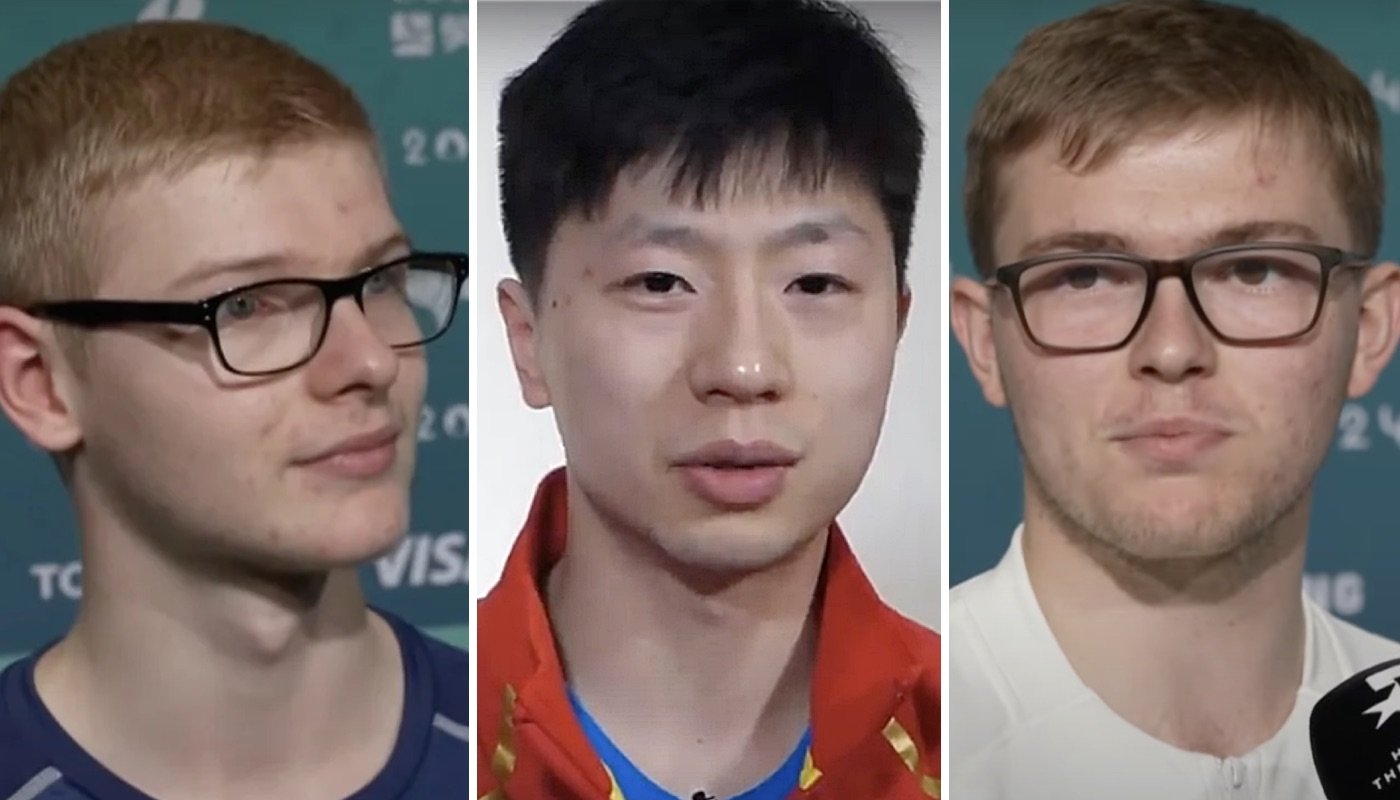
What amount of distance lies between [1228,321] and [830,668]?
0.48 meters

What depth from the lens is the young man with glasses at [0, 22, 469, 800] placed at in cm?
138

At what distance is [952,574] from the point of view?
59.9 inches

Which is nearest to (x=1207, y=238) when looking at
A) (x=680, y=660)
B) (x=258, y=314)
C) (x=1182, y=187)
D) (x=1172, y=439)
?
(x=1182, y=187)

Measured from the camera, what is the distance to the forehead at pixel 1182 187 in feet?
4.76

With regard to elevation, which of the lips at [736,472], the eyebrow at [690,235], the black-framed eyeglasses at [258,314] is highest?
the eyebrow at [690,235]

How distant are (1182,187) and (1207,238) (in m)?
0.05

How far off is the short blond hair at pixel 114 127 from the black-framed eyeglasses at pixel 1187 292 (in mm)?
647

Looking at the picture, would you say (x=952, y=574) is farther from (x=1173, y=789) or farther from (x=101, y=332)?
(x=101, y=332)

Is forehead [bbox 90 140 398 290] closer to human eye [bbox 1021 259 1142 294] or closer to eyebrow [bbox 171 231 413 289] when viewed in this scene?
eyebrow [bbox 171 231 413 289]

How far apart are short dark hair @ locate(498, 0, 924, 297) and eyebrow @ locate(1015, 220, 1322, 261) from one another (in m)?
0.13

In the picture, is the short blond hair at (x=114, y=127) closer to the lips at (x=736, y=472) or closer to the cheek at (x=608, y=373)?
the cheek at (x=608, y=373)

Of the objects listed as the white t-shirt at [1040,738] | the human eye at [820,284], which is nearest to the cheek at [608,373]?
the human eye at [820,284]

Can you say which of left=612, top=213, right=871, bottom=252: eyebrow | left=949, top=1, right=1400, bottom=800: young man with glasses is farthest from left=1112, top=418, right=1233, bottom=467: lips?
left=612, top=213, right=871, bottom=252: eyebrow

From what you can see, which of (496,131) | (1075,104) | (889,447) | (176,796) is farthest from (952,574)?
(176,796)
